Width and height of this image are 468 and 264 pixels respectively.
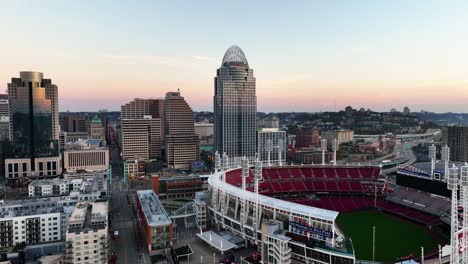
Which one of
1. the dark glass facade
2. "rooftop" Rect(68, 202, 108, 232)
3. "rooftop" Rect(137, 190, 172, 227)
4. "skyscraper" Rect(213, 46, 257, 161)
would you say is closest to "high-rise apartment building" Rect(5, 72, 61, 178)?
the dark glass facade

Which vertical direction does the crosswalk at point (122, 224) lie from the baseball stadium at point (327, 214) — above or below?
below

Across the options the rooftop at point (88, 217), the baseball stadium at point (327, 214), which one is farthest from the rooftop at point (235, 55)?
the rooftop at point (88, 217)

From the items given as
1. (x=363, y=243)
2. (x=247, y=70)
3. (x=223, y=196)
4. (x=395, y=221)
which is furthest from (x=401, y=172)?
(x=247, y=70)

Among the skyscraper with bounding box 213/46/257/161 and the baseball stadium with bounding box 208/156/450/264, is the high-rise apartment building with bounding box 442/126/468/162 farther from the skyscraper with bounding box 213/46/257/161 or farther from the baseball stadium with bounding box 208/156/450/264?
the skyscraper with bounding box 213/46/257/161

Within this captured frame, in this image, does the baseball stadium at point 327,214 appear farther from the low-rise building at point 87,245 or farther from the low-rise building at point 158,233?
the low-rise building at point 87,245

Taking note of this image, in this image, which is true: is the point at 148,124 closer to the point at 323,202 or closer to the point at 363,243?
the point at 323,202

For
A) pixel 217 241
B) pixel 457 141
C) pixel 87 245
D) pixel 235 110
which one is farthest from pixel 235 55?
pixel 87 245
